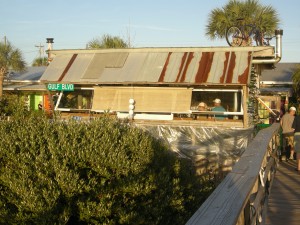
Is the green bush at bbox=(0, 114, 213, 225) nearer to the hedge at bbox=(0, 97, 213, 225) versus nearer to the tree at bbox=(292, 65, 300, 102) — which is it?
the hedge at bbox=(0, 97, 213, 225)

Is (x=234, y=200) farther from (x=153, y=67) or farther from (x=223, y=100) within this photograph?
(x=153, y=67)

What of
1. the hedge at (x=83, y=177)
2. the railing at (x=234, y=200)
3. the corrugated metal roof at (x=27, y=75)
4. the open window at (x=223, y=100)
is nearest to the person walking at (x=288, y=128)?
the open window at (x=223, y=100)

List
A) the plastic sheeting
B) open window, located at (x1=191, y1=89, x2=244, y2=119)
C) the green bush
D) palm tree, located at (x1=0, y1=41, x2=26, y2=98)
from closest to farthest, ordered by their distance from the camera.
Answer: the green bush < the plastic sheeting < open window, located at (x1=191, y1=89, x2=244, y2=119) < palm tree, located at (x1=0, y1=41, x2=26, y2=98)

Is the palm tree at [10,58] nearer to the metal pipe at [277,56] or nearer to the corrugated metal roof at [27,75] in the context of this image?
the corrugated metal roof at [27,75]

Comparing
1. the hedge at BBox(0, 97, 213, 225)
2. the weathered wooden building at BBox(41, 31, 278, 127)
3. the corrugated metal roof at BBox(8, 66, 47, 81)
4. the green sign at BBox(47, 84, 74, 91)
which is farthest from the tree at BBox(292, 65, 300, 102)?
the hedge at BBox(0, 97, 213, 225)

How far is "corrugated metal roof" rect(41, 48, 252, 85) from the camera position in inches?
533

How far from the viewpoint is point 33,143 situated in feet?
19.9

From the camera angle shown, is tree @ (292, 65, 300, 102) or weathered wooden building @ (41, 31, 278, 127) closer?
weathered wooden building @ (41, 31, 278, 127)

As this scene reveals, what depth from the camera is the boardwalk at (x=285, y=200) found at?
19.2ft

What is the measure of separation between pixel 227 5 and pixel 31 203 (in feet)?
80.7

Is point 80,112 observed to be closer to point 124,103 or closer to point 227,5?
point 124,103

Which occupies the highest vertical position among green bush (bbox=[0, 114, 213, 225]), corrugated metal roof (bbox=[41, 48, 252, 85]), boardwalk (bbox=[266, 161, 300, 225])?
corrugated metal roof (bbox=[41, 48, 252, 85])

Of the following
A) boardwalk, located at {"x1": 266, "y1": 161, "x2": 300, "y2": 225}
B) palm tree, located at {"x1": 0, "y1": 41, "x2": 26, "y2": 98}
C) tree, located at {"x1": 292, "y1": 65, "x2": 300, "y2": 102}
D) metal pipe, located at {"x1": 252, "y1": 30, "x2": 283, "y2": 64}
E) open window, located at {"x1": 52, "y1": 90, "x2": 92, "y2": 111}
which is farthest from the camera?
palm tree, located at {"x1": 0, "y1": 41, "x2": 26, "y2": 98}

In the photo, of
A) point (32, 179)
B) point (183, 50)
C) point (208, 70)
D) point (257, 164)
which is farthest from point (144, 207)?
point (183, 50)
